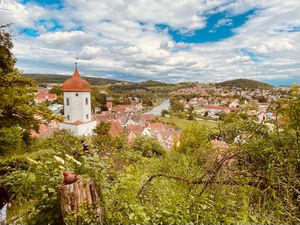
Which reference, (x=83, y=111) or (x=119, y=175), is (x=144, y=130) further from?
(x=119, y=175)

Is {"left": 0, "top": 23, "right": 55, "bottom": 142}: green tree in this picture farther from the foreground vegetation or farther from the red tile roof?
Answer: the red tile roof

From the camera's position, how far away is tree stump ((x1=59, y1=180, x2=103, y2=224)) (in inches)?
78.6

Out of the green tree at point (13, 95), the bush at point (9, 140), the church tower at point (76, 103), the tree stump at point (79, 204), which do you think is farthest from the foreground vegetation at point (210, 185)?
the church tower at point (76, 103)

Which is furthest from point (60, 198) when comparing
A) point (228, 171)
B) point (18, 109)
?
point (18, 109)

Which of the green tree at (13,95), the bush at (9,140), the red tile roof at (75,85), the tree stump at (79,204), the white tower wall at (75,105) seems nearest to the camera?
the tree stump at (79,204)

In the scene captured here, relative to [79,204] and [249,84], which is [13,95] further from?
[249,84]

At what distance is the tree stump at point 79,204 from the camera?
2.00m

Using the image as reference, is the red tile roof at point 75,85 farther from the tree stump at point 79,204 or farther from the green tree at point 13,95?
the tree stump at point 79,204

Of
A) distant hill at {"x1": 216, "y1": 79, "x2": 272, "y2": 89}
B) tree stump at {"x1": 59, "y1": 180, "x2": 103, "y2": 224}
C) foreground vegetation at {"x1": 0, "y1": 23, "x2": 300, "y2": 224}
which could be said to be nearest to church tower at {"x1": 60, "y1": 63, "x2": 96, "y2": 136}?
distant hill at {"x1": 216, "y1": 79, "x2": 272, "y2": 89}

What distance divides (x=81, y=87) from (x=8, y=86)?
949 inches

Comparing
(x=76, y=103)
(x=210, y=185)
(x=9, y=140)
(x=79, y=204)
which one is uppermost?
(x=79, y=204)

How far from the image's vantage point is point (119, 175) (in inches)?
102

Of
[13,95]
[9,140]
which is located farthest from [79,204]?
[9,140]

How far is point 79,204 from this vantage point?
6.72 ft
